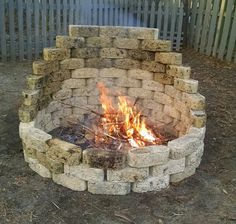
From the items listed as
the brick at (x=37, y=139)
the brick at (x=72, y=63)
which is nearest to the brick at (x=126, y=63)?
the brick at (x=72, y=63)

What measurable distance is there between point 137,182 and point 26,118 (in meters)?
1.83

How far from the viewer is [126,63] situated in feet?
21.5

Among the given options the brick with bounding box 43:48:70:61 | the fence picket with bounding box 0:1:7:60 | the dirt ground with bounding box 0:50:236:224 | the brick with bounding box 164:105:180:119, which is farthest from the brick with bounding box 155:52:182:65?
the fence picket with bounding box 0:1:7:60

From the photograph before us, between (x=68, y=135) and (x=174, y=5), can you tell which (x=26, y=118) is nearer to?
(x=68, y=135)

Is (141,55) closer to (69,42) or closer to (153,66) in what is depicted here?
(153,66)

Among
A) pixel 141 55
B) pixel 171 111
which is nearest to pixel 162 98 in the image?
pixel 171 111

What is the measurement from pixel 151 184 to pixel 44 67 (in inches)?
98.4

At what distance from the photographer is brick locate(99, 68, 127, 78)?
6.60 m

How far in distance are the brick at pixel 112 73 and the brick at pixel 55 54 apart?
0.73 meters

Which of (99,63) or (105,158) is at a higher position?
(99,63)

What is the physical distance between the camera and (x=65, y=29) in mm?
10703

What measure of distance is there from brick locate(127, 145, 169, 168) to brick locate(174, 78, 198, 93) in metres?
1.40

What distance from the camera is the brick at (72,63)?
620cm

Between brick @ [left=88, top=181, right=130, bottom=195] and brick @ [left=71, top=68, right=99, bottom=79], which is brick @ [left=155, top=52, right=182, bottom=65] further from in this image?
brick @ [left=88, top=181, right=130, bottom=195]
